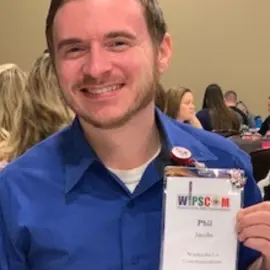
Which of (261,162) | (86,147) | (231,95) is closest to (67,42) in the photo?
(86,147)

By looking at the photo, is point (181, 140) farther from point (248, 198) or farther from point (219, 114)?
point (219, 114)

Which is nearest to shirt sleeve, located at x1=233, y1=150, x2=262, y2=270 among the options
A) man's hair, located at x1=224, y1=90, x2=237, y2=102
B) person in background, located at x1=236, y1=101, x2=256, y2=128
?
person in background, located at x1=236, y1=101, x2=256, y2=128

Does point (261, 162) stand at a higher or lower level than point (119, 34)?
lower

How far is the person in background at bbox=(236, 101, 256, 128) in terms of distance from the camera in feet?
27.9

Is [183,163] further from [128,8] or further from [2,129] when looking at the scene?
[2,129]

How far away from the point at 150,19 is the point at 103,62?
170 millimetres

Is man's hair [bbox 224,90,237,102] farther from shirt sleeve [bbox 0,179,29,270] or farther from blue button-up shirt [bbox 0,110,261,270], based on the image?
shirt sleeve [bbox 0,179,29,270]

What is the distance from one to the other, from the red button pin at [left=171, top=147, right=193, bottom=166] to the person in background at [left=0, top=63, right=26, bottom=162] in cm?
151

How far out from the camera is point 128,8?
1.29 m

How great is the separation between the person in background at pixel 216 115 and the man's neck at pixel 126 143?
555cm

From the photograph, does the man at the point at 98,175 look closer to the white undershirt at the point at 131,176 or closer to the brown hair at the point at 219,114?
the white undershirt at the point at 131,176

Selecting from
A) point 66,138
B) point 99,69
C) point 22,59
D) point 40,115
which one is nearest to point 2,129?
point 40,115

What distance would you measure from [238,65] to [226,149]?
8434 mm

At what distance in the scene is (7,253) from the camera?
1279 millimetres
